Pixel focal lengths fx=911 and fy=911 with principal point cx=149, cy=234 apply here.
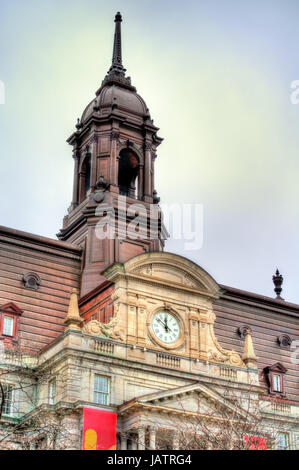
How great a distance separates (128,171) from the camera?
70250 millimetres

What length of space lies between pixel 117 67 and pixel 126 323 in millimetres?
26606

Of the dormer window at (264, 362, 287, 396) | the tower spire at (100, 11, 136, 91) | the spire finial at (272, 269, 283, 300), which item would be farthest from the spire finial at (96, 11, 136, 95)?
the dormer window at (264, 362, 287, 396)

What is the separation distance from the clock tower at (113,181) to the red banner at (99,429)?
11.8 meters

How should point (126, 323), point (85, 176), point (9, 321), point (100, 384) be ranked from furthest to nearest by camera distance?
point (85, 176), point (9, 321), point (126, 323), point (100, 384)

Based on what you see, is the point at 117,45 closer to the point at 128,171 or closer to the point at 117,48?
the point at 117,48

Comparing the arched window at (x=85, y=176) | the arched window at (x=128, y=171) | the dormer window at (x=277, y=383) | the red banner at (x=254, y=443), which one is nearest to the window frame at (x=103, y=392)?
the red banner at (x=254, y=443)

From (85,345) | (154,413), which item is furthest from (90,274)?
(154,413)

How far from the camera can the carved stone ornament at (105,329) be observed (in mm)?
53656

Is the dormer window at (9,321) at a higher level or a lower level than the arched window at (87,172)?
lower

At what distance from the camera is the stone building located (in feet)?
169

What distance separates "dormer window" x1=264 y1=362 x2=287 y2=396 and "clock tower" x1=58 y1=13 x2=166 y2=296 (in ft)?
39.2

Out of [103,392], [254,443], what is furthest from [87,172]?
[254,443]

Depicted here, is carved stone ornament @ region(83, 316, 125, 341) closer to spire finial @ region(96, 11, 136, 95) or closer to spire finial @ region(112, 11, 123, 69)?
spire finial @ region(96, 11, 136, 95)

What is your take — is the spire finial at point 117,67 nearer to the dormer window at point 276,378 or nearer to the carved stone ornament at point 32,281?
the carved stone ornament at point 32,281
